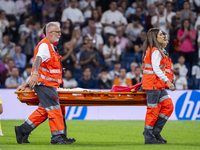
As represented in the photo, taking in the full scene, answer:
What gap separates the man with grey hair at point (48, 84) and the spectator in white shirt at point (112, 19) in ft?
28.3

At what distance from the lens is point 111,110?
12.4m

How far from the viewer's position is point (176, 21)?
14.7 metres

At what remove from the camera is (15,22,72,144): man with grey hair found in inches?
235

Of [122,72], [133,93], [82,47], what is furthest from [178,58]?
[133,93]

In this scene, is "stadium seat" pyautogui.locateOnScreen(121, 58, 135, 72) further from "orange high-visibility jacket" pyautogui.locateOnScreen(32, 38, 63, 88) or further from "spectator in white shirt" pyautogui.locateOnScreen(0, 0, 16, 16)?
"orange high-visibility jacket" pyautogui.locateOnScreen(32, 38, 63, 88)

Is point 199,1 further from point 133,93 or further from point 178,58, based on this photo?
point 133,93

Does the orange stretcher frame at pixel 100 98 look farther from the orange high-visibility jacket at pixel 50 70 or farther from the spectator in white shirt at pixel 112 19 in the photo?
the spectator in white shirt at pixel 112 19

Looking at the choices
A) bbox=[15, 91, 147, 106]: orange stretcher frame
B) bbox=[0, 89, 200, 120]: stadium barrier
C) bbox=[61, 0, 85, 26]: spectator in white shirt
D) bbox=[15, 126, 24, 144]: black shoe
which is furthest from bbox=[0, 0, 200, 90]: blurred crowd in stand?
bbox=[15, 126, 24, 144]: black shoe

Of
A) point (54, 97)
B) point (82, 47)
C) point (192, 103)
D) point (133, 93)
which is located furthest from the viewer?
point (82, 47)

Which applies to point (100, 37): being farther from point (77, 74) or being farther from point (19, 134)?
point (19, 134)

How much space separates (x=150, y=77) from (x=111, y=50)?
25.9 ft

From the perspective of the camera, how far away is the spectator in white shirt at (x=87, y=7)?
15016 millimetres

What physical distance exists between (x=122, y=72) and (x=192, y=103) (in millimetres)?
2627

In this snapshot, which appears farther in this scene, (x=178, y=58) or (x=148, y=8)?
(x=148, y=8)
